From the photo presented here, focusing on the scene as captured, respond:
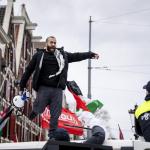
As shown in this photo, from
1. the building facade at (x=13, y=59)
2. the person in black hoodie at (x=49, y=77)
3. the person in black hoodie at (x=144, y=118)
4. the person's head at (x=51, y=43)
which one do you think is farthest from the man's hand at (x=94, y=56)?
the building facade at (x=13, y=59)

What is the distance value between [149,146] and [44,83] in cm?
226

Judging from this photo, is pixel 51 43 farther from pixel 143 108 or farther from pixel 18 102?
pixel 143 108

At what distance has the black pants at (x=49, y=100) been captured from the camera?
6074 millimetres

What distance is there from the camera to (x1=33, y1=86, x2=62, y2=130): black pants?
19.9 ft

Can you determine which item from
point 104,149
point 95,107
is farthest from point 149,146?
point 95,107

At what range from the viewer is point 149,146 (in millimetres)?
4137

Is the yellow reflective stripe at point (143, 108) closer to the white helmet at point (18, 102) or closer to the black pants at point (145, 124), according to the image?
the black pants at point (145, 124)

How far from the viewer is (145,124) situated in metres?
4.80

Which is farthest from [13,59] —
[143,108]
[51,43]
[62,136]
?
[62,136]

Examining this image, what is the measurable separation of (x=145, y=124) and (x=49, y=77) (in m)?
1.67

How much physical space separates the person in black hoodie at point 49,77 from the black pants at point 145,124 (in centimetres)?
145

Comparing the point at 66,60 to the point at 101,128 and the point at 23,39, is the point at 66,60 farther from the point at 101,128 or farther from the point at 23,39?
the point at 23,39

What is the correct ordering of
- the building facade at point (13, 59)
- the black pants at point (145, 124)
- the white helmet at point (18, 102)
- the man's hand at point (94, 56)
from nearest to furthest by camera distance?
the black pants at point (145, 124), the white helmet at point (18, 102), the man's hand at point (94, 56), the building facade at point (13, 59)

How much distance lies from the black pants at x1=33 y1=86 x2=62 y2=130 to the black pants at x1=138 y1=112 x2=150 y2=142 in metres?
1.43
